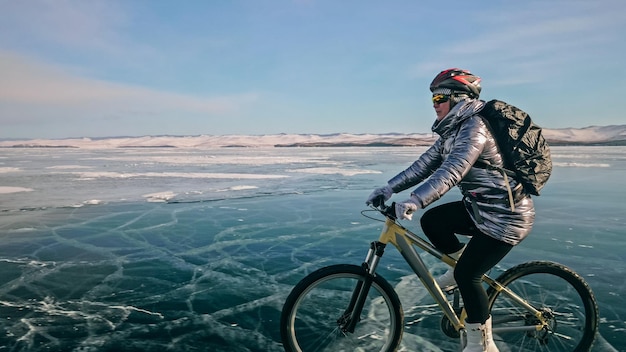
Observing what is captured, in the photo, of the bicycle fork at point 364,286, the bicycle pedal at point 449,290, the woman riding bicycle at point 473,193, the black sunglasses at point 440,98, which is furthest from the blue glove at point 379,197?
the bicycle pedal at point 449,290

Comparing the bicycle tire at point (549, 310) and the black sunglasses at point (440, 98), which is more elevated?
the black sunglasses at point (440, 98)

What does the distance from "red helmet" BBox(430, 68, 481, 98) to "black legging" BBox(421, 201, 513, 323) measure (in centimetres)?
88

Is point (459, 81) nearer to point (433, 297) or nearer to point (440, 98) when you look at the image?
point (440, 98)

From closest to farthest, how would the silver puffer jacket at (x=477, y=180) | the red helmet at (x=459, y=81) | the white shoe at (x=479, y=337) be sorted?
the silver puffer jacket at (x=477, y=180) → the red helmet at (x=459, y=81) → the white shoe at (x=479, y=337)

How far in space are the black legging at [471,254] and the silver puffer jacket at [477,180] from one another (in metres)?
0.10

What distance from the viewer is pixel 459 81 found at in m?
2.77

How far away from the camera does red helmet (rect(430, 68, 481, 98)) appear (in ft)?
9.11

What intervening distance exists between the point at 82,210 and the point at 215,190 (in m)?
4.32

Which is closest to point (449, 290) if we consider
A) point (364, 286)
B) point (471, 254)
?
point (471, 254)

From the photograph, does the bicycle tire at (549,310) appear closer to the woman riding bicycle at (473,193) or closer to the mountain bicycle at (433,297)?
the mountain bicycle at (433,297)

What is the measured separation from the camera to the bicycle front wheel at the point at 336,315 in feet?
9.31

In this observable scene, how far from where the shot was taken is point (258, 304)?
429cm

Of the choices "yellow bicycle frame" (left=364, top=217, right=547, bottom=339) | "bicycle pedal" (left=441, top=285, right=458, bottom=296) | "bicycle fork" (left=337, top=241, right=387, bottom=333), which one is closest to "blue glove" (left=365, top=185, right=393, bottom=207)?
"yellow bicycle frame" (left=364, top=217, right=547, bottom=339)

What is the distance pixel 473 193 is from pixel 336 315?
175cm
